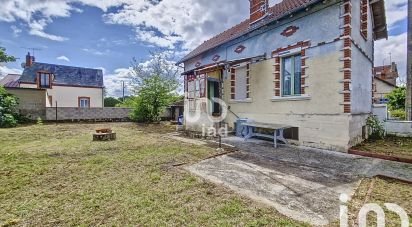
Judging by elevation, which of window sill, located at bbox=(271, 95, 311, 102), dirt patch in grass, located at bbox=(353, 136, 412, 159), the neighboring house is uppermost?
the neighboring house

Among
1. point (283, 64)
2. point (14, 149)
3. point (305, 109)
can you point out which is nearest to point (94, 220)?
point (14, 149)

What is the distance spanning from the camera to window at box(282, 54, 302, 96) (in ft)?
25.1

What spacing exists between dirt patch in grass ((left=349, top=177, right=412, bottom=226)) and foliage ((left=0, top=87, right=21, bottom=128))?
16.3 meters

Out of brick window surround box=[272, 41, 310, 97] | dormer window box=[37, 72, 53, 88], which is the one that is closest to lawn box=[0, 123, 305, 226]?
brick window surround box=[272, 41, 310, 97]

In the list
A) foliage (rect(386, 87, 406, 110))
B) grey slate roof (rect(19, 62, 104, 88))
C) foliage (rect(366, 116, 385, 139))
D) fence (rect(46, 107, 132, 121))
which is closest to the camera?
foliage (rect(366, 116, 385, 139))

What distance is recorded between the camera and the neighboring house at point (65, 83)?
80.8 feet

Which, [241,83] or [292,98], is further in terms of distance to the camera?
[241,83]

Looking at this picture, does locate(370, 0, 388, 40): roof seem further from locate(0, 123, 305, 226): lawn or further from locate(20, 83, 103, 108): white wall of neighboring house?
locate(20, 83, 103, 108): white wall of neighboring house

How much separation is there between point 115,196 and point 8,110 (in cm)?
1470

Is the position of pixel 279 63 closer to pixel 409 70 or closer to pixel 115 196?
pixel 409 70

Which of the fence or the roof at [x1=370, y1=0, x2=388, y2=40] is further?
the fence

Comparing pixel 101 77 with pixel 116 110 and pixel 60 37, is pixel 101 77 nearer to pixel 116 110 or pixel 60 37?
pixel 60 37

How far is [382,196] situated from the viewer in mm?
3156

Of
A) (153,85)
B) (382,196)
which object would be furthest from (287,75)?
(153,85)
